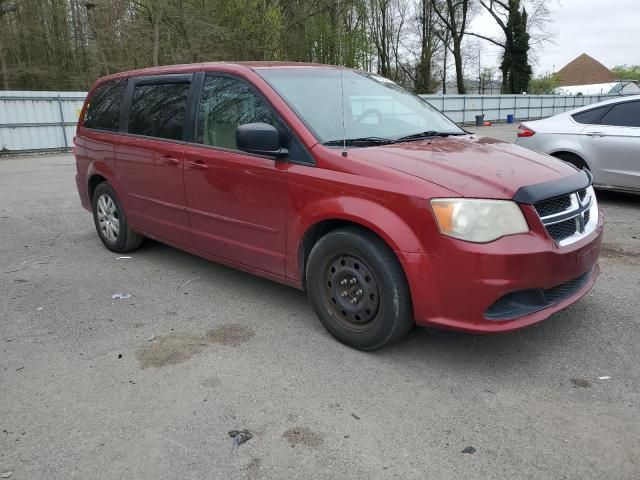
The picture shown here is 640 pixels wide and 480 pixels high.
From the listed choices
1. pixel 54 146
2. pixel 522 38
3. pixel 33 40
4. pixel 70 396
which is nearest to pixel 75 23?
pixel 33 40

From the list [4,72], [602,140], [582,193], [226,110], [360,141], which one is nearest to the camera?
[582,193]

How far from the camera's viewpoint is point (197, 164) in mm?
4344

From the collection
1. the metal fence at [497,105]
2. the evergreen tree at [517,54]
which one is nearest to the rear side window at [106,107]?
the metal fence at [497,105]

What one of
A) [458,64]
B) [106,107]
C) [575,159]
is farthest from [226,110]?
[458,64]

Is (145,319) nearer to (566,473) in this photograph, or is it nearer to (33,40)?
(566,473)

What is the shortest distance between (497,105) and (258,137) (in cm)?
3335

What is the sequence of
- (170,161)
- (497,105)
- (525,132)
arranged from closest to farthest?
(170,161) → (525,132) → (497,105)

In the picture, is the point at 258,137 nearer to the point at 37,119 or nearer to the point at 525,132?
the point at 525,132

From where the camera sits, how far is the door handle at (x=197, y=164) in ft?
14.1

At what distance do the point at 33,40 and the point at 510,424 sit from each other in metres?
30.4

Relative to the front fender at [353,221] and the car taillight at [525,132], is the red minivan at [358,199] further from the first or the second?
the car taillight at [525,132]

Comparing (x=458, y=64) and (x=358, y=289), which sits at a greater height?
(x=458, y=64)

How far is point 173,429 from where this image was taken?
277cm

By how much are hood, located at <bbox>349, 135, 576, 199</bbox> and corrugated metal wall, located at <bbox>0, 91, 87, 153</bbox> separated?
17.3 meters
